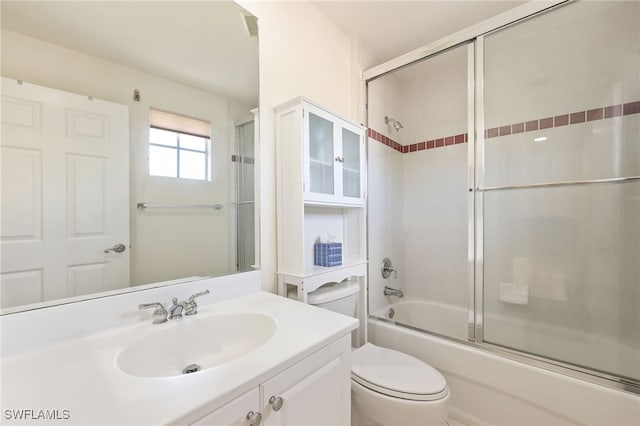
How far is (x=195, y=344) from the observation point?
93 cm

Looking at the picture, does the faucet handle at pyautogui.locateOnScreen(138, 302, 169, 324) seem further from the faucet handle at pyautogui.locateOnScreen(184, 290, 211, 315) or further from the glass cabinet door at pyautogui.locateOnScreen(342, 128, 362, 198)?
the glass cabinet door at pyautogui.locateOnScreen(342, 128, 362, 198)

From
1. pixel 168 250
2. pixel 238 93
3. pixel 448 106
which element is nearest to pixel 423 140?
pixel 448 106

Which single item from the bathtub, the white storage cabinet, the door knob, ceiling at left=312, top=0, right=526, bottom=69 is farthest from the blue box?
ceiling at left=312, top=0, right=526, bottom=69

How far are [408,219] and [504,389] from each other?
1.35 meters

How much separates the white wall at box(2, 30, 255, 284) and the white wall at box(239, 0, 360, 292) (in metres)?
0.20

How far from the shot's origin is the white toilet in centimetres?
112

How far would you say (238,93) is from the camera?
1247 mm

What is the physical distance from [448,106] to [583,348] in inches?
73.0

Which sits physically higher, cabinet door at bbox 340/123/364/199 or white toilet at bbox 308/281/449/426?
cabinet door at bbox 340/123/364/199

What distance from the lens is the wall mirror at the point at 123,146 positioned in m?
0.73

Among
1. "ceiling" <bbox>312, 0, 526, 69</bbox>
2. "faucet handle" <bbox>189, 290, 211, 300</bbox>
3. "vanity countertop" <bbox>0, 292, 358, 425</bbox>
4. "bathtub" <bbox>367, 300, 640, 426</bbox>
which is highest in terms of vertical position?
"ceiling" <bbox>312, 0, 526, 69</bbox>

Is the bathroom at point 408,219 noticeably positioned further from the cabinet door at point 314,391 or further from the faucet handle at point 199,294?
the cabinet door at point 314,391

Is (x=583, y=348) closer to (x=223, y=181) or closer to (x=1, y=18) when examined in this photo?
(x=223, y=181)

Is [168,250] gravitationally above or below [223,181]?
below
